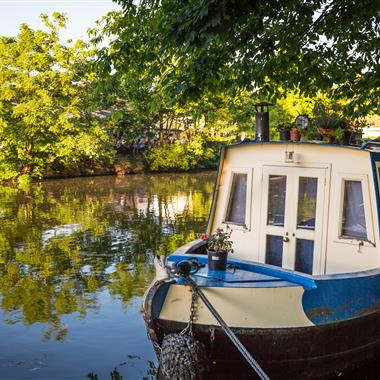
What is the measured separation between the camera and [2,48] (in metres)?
30.3

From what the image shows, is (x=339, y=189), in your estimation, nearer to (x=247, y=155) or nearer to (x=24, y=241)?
(x=247, y=155)

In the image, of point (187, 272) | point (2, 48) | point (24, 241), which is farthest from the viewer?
point (2, 48)

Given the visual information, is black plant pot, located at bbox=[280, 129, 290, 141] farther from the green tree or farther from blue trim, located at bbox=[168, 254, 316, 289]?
the green tree

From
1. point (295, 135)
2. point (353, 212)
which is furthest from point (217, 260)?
point (295, 135)

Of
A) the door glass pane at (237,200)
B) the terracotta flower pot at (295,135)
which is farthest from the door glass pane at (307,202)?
the door glass pane at (237,200)

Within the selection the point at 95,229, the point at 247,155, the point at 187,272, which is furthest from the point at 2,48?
the point at 187,272

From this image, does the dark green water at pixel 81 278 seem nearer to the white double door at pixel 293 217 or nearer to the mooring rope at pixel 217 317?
the mooring rope at pixel 217 317

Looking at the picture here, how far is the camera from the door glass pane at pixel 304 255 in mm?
7457

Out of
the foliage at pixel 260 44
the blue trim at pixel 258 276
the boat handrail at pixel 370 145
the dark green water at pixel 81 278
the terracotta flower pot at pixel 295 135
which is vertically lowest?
the dark green water at pixel 81 278

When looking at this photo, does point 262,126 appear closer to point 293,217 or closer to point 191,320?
point 293,217

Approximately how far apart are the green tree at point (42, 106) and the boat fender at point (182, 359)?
1009 inches

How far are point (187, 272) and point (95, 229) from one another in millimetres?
11333

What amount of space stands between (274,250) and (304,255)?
0.48 meters

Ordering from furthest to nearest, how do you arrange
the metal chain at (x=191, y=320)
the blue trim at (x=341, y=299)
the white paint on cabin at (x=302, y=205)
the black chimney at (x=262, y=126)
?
the black chimney at (x=262, y=126) < the white paint on cabin at (x=302, y=205) < the blue trim at (x=341, y=299) < the metal chain at (x=191, y=320)
